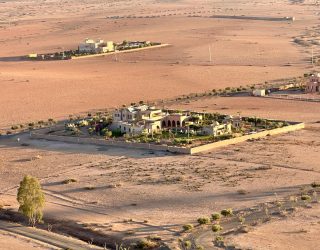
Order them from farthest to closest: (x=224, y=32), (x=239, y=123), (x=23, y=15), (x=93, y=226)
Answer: (x=23, y=15) → (x=224, y=32) → (x=239, y=123) → (x=93, y=226)

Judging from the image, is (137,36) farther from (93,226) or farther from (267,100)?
(93,226)

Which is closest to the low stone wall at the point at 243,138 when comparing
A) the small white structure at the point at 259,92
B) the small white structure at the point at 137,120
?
the small white structure at the point at 137,120

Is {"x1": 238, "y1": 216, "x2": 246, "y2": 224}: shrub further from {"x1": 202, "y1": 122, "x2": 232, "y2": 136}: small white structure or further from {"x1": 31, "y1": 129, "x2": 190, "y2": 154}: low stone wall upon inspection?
{"x1": 202, "y1": 122, "x2": 232, "y2": 136}: small white structure

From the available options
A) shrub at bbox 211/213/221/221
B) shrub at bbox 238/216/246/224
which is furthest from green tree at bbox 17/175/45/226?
shrub at bbox 238/216/246/224

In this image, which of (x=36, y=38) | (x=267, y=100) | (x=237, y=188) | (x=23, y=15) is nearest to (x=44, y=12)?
(x=23, y=15)

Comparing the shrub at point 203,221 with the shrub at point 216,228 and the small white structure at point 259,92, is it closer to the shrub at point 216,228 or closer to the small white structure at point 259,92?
the shrub at point 216,228

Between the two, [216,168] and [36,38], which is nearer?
[216,168]

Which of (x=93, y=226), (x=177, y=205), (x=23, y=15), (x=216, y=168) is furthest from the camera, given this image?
(x=23, y=15)
